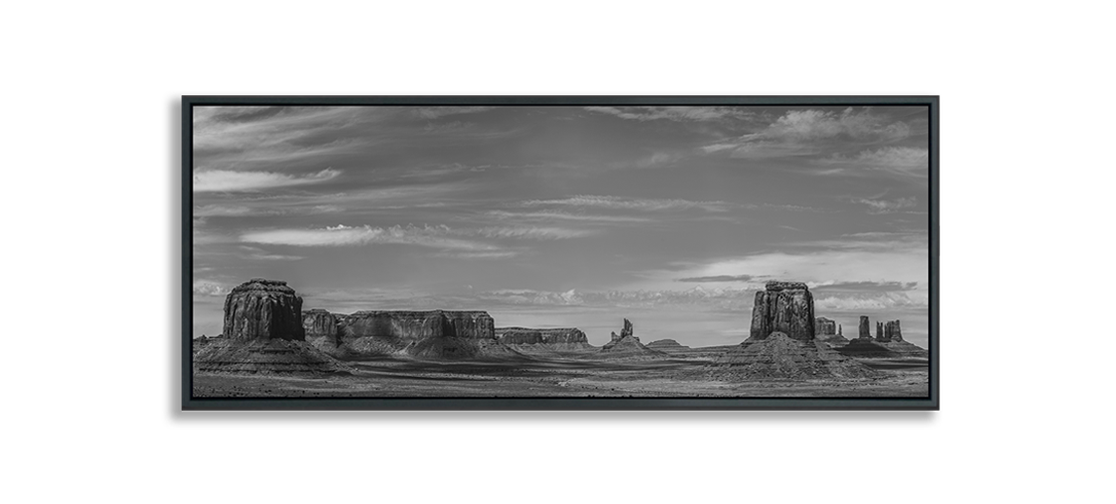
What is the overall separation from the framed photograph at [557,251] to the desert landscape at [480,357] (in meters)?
0.03

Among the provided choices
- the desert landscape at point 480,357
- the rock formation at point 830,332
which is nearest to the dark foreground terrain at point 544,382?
the desert landscape at point 480,357

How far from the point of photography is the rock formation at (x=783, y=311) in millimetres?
10438

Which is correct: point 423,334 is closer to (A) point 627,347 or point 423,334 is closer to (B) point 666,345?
(A) point 627,347

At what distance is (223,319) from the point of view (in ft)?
34.3

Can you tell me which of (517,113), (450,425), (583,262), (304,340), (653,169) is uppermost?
(517,113)

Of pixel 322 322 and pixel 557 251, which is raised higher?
pixel 557 251

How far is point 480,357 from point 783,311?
3.50 m

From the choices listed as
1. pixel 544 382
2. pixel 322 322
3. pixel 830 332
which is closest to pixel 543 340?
pixel 544 382

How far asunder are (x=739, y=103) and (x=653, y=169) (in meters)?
1.25

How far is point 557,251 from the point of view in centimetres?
1052

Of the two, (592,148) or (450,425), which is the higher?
(592,148)

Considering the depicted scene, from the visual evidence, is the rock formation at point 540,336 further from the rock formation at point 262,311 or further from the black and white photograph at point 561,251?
the rock formation at point 262,311
